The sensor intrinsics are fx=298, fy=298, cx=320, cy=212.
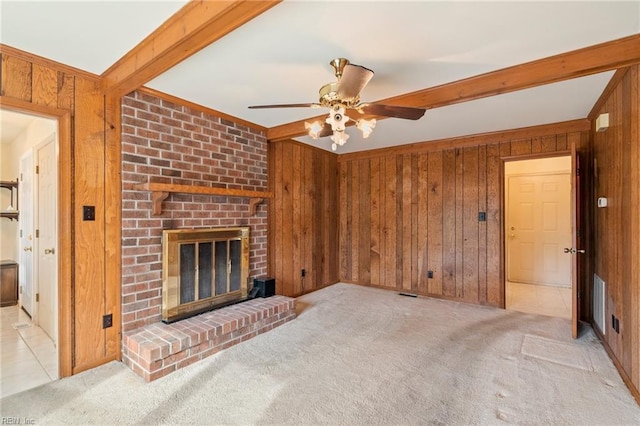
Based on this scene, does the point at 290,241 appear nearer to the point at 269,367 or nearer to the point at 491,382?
the point at 269,367

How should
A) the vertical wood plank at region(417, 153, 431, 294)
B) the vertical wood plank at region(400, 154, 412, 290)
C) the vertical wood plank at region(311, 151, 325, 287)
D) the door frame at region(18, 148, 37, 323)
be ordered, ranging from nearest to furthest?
the door frame at region(18, 148, 37, 323)
the vertical wood plank at region(417, 153, 431, 294)
the vertical wood plank at region(400, 154, 412, 290)
the vertical wood plank at region(311, 151, 325, 287)

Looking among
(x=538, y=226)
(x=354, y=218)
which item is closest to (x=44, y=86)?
(x=354, y=218)

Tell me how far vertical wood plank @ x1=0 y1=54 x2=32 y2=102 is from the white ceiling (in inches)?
4.9

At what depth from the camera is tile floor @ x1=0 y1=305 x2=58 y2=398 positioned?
2.16m

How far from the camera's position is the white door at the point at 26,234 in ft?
11.1

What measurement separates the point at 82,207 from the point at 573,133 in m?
5.07

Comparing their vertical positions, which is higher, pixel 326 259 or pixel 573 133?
pixel 573 133

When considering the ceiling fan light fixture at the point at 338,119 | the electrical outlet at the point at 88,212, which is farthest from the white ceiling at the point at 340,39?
the electrical outlet at the point at 88,212

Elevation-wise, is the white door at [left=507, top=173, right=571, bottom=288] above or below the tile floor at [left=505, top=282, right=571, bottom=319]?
above

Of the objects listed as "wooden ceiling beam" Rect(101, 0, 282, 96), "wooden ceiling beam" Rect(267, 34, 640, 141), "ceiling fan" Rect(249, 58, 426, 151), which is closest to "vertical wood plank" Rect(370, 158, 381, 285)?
"wooden ceiling beam" Rect(267, 34, 640, 141)

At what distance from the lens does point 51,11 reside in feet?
5.31

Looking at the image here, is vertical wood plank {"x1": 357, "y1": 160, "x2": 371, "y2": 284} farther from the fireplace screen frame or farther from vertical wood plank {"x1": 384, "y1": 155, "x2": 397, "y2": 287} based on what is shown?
the fireplace screen frame

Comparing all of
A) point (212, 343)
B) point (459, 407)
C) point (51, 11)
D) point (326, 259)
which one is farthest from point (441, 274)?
point (51, 11)

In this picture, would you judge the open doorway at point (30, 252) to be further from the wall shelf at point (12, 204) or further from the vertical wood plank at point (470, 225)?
the vertical wood plank at point (470, 225)
